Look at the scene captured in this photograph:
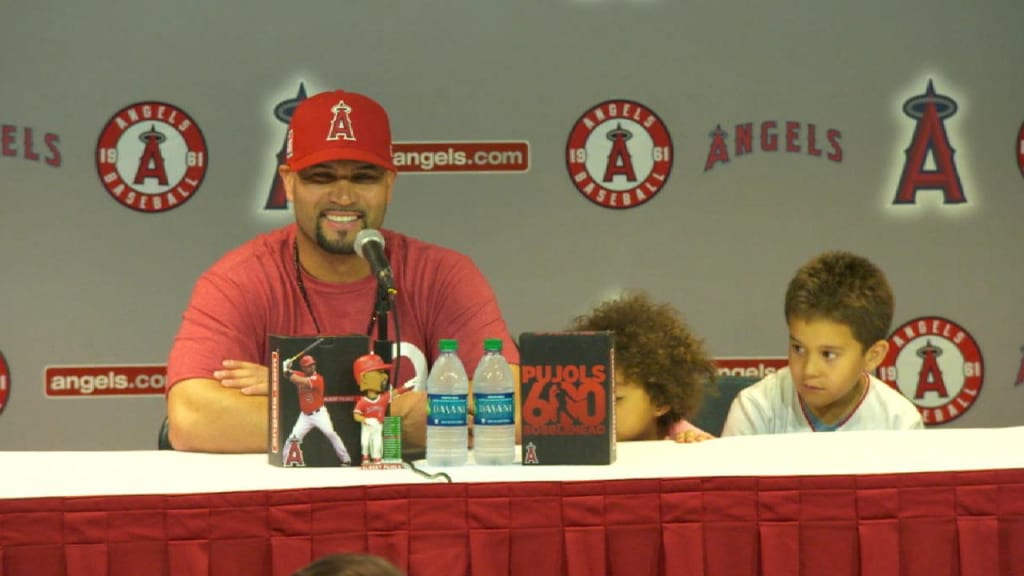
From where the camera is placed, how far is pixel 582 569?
1909 mm

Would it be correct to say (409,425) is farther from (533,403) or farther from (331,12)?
(331,12)

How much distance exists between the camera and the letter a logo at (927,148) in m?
4.03

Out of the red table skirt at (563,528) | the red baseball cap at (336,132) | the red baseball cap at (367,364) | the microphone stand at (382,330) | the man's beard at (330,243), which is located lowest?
the red table skirt at (563,528)

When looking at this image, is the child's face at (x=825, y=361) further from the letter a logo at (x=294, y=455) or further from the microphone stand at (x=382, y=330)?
the letter a logo at (x=294, y=455)

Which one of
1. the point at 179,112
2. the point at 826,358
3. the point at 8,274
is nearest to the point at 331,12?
the point at 179,112

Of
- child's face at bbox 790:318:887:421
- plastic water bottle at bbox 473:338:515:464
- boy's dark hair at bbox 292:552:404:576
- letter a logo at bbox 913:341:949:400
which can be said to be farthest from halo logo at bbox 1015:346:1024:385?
boy's dark hair at bbox 292:552:404:576

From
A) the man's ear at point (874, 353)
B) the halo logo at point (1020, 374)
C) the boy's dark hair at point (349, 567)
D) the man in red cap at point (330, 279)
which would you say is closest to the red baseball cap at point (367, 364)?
the man in red cap at point (330, 279)

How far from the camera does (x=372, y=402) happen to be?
1.98m

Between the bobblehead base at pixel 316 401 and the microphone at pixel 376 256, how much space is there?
10 cm

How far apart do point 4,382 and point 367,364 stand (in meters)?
2.37

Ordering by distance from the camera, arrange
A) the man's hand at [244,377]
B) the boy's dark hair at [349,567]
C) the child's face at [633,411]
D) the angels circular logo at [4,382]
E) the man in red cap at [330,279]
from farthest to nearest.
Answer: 1. the angels circular logo at [4,382]
2. the man in red cap at [330,279]
3. the child's face at [633,411]
4. the man's hand at [244,377]
5. the boy's dark hair at [349,567]

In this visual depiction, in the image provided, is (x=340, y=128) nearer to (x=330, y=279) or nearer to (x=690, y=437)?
(x=330, y=279)

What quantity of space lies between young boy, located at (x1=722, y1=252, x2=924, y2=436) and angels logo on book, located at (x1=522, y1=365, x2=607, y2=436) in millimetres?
797

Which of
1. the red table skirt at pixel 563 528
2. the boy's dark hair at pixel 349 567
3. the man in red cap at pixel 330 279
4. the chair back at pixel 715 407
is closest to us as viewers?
the boy's dark hair at pixel 349 567
